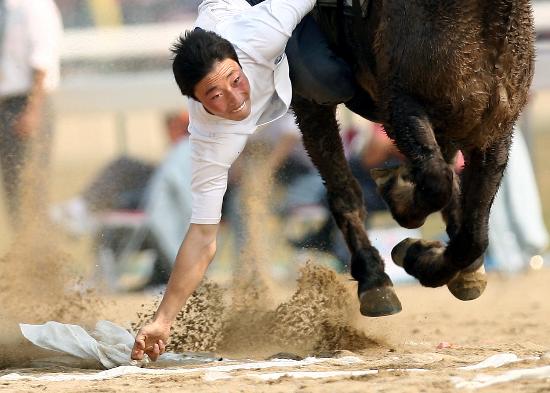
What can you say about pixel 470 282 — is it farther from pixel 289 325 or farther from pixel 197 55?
pixel 197 55

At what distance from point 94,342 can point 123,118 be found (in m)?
3.04

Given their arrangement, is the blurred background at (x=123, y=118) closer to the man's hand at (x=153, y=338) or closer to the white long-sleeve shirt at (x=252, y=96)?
the white long-sleeve shirt at (x=252, y=96)

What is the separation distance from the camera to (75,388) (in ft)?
16.1

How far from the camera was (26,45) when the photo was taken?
8.12 metres

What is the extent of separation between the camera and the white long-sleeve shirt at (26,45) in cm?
809

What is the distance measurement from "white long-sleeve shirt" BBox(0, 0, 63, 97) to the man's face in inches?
125

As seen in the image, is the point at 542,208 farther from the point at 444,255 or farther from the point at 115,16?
the point at 444,255

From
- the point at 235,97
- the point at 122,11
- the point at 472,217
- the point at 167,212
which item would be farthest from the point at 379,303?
the point at 122,11

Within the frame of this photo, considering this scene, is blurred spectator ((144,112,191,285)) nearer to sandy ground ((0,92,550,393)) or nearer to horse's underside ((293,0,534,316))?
sandy ground ((0,92,550,393))

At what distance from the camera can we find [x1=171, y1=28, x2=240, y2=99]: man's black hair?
5.09 metres

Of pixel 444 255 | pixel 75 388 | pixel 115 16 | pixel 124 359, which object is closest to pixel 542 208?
pixel 115 16

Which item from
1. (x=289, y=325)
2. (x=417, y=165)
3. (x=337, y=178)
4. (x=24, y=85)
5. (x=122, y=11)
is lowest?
(x=289, y=325)

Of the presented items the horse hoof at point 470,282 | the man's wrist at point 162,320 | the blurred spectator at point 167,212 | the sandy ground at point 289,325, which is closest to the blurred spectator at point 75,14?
the sandy ground at point 289,325

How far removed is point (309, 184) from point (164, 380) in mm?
3557
